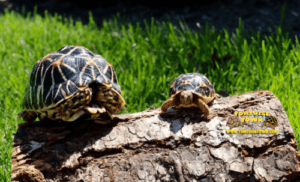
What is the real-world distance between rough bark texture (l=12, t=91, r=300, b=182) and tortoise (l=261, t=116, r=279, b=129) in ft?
0.13

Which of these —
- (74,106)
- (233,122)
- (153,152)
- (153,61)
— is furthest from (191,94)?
(153,61)

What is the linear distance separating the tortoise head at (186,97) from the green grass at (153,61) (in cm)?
117

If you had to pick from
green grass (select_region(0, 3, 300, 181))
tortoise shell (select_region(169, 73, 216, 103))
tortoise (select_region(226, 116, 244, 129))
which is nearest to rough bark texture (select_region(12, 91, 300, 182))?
tortoise (select_region(226, 116, 244, 129))

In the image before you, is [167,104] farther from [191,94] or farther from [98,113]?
[98,113]

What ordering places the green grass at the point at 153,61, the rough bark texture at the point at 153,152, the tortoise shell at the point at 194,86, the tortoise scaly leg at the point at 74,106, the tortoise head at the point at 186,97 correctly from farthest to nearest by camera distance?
the green grass at the point at 153,61 < the tortoise shell at the point at 194,86 < the tortoise head at the point at 186,97 < the rough bark texture at the point at 153,152 < the tortoise scaly leg at the point at 74,106

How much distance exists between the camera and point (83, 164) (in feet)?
7.01

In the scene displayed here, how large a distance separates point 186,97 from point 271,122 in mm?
871

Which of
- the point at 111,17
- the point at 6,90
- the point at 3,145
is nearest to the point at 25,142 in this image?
the point at 3,145

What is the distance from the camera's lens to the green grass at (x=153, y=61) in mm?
3422

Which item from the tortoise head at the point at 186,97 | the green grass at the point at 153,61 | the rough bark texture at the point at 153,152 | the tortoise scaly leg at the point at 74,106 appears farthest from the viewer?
the green grass at the point at 153,61

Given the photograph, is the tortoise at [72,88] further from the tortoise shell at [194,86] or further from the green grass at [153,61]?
the green grass at [153,61]

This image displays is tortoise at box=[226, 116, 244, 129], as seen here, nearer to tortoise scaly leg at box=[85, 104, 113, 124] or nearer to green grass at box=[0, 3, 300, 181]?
green grass at box=[0, 3, 300, 181]

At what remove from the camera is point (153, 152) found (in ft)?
7.27

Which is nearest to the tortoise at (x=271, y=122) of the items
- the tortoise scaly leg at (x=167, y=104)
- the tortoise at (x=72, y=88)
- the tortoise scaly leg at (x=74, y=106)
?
the tortoise scaly leg at (x=167, y=104)
